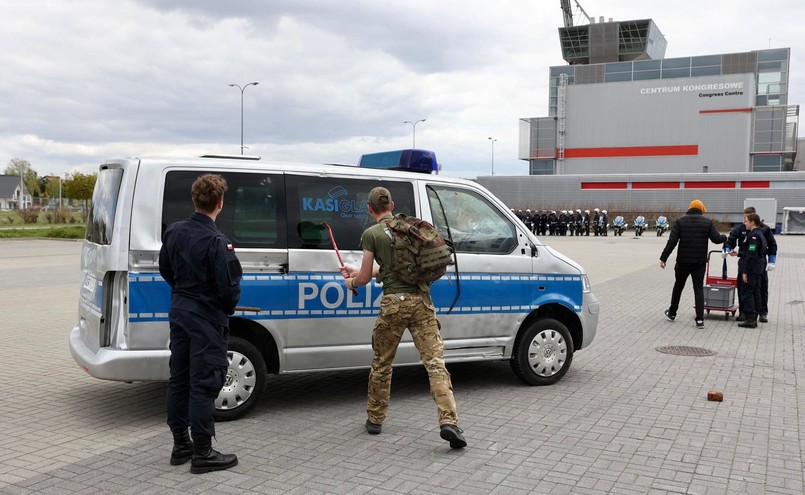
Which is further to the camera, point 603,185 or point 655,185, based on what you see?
point 603,185

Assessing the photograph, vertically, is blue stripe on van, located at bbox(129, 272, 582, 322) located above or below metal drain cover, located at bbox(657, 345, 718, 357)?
above

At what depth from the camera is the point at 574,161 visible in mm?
85688

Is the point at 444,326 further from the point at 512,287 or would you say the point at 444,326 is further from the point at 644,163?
the point at 644,163

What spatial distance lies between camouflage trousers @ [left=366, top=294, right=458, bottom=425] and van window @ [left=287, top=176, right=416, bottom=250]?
0.98 metres

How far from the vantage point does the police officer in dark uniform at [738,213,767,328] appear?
434 inches

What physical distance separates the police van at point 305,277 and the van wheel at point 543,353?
0.5 inches

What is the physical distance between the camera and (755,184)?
59.7 metres

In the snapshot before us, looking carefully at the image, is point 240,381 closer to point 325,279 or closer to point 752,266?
point 325,279

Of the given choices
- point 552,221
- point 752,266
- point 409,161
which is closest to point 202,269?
point 409,161

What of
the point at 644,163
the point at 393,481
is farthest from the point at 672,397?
the point at 644,163

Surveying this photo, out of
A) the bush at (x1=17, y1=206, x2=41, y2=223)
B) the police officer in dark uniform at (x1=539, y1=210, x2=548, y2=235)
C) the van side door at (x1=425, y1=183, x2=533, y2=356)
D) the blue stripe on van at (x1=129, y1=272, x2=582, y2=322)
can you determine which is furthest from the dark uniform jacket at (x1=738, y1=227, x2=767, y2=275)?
the bush at (x1=17, y1=206, x2=41, y2=223)

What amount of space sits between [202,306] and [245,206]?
1414mm

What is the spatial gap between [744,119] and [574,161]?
59.4 ft

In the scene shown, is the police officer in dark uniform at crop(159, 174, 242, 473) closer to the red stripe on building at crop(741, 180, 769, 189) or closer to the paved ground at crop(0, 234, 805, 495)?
the paved ground at crop(0, 234, 805, 495)
